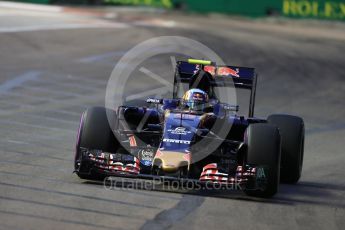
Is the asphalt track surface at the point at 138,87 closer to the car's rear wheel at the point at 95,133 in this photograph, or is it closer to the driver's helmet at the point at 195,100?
the car's rear wheel at the point at 95,133

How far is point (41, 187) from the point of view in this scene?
30.9 feet

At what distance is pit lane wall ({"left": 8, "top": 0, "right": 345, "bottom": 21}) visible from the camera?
3512 centimetres

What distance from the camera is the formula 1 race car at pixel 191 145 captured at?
9.75 meters

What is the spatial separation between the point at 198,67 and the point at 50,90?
6.84 meters

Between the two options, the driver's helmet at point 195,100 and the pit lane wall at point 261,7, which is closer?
the driver's helmet at point 195,100

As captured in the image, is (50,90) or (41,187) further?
Result: (50,90)

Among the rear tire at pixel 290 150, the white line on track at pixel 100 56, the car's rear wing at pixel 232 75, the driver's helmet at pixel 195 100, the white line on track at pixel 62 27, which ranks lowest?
the white line on track at pixel 100 56

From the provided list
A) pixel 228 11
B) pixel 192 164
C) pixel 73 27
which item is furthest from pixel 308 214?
pixel 228 11

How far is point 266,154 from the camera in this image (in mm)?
9805

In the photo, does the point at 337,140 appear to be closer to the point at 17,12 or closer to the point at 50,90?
the point at 50,90

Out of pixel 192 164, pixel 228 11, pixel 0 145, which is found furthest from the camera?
pixel 228 11

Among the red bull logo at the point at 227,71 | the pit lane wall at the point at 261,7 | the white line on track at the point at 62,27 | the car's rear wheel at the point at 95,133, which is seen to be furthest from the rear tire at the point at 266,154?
the pit lane wall at the point at 261,7

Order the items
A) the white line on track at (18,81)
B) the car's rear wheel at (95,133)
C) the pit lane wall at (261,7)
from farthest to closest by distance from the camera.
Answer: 1. the pit lane wall at (261,7)
2. the white line on track at (18,81)
3. the car's rear wheel at (95,133)

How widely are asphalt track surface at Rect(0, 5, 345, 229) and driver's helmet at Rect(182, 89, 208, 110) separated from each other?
Result: 5.01 feet
